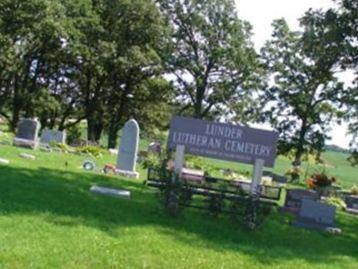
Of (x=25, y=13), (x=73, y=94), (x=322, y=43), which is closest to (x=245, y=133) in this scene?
(x=322, y=43)

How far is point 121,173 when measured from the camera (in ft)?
65.2

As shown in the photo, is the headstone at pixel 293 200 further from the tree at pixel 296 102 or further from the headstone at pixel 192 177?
the tree at pixel 296 102

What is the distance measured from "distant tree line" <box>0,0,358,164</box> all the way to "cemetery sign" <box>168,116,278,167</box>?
30.9 meters

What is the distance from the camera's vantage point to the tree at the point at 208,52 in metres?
49.6

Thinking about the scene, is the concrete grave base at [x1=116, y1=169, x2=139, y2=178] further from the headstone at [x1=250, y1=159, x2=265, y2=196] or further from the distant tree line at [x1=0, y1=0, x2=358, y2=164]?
the distant tree line at [x1=0, y1=0, x2=358, y2=164]

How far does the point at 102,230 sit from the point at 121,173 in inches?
394

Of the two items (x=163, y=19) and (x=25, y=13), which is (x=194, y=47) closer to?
(x=163, y=19)

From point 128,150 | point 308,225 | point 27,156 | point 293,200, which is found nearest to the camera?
point 308,225

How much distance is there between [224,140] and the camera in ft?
41.1

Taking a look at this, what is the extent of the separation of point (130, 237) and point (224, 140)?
359 centimetres

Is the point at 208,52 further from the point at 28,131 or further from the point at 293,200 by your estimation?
the point at 293,200

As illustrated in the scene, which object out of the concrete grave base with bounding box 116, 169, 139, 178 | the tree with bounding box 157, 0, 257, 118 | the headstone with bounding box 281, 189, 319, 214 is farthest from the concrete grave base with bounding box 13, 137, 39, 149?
the tree with bounding box 157, 0, 257, 118

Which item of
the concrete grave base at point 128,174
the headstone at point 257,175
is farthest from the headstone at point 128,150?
the headstone at point 257,175

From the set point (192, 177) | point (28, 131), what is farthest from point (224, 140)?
point (28, 131)
